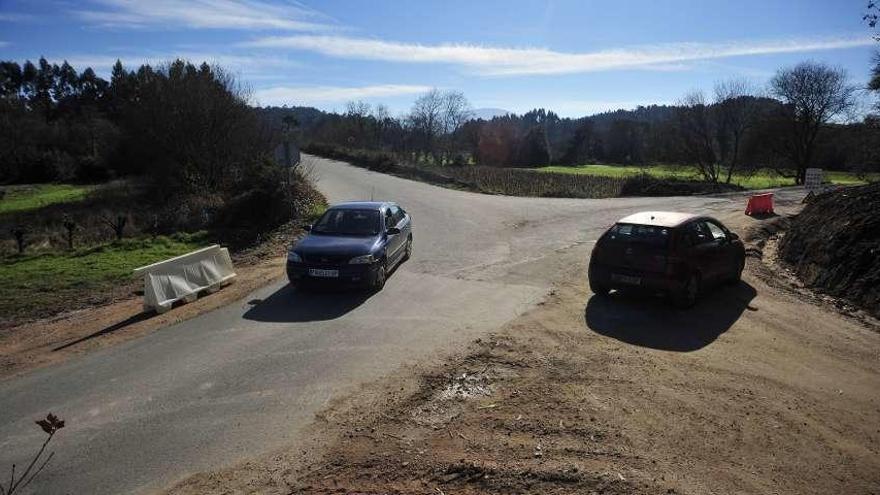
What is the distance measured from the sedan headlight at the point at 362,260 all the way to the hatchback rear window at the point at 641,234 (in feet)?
14.7

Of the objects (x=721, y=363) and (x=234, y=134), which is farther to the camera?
(x=234, y=134)

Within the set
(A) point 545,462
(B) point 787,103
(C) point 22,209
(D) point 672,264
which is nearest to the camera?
(A) point 545,462

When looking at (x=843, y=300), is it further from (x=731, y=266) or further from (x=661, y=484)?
(x=661, y=484)

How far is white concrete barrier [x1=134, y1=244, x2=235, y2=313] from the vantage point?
429 inches

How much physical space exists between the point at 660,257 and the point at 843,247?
571 centimetres

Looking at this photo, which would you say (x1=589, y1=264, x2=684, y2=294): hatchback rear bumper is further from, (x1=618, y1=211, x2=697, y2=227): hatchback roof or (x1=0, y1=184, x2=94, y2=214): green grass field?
(x1=0, y1=184, x2=94, y2=214): green grass field

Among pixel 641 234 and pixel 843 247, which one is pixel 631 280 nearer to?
→ pixel 641 234

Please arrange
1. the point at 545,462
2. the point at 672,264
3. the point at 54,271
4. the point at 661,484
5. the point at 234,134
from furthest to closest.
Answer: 1. the point at 234,134
2. the point at 54,271
3. the point at 672,264
4. the point at 545,462
5. the point at 661,484

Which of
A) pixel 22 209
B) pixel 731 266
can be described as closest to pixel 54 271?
pixel 731 266

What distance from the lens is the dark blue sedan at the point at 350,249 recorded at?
10.7m

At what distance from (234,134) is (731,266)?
76.4ft

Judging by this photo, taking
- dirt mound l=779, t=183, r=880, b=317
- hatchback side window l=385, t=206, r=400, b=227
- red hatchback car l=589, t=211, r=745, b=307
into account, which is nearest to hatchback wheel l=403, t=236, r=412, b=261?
hatchback side window l=385, t=206, r=400, b=227

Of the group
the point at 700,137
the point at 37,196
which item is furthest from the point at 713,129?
the point at 37,196

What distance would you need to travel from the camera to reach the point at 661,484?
4.70 meters
